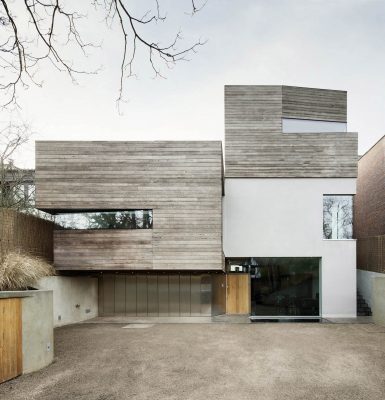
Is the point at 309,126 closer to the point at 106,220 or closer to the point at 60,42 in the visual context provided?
the point at 106,220

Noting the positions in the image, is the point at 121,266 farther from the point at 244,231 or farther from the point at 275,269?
the point at 275,269

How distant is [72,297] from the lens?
12383 mm

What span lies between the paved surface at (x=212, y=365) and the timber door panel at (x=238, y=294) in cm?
339

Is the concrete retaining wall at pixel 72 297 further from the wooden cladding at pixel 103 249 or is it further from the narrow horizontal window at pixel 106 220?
the narrow horizontal window at pixel 106 220

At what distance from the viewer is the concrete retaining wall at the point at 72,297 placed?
37.2ft

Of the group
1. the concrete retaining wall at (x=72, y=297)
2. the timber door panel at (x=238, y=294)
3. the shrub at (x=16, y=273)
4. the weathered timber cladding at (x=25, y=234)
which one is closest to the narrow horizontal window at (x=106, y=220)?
the weathered timber cladding at (x=25, y=234)

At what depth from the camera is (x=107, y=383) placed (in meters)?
6.17

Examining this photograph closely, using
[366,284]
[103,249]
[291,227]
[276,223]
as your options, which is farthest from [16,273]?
[366,284]

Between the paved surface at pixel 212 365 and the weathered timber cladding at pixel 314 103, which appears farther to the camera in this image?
the weathered timber cladding at pixel 314 103

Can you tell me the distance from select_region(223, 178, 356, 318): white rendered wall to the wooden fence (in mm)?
1147

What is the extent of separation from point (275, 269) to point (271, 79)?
350 inches

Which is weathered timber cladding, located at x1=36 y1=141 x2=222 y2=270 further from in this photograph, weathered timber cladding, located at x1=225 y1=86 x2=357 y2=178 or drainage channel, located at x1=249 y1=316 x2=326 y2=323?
drainage channel, located at x1=249 y1=316 x2=326 y2=323

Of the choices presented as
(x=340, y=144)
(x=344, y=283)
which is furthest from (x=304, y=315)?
(x=340, y=144)

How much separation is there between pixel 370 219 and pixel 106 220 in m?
15.1
